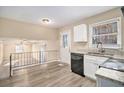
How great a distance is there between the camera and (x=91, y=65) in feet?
8.41

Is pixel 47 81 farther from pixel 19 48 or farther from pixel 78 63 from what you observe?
pixel 19 48

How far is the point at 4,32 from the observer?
3604 mm

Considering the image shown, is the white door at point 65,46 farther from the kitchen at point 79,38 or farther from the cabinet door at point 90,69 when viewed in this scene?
the cabinet door at point 90,69

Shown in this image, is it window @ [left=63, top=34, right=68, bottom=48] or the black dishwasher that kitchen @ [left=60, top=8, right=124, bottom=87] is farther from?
window @ [left=63, top=34, right=68, bottom=48]

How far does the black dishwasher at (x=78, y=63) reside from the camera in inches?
114

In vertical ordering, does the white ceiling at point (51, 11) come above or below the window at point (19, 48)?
above

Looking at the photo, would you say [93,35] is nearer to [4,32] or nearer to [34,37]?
[34,37]

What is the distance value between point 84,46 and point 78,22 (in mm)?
1149

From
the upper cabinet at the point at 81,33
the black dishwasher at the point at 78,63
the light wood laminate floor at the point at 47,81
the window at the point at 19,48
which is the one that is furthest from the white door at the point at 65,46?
the window at the point at 19,48

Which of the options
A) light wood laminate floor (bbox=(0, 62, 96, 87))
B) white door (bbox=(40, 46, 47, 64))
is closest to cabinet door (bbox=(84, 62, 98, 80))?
light wood laminate floor (bbox=(0, 62, 96, 87))

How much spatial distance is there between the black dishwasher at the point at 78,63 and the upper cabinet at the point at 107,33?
776 mm

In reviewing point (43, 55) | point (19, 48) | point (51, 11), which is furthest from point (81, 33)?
point (19, 48)
